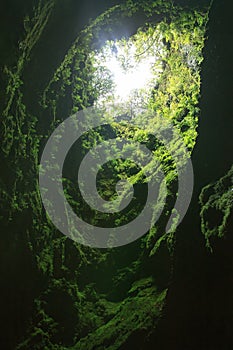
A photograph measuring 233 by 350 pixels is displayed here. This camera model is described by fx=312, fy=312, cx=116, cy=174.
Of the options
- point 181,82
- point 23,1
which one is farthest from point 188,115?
point 23,1

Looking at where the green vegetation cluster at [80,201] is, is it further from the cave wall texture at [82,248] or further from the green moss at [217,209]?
the green moss at [217,209]

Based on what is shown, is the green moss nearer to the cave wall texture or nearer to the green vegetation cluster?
the cave wall texture

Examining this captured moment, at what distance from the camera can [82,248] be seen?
512cm

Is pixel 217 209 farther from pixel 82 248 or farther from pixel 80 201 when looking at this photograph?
pixel 80 201

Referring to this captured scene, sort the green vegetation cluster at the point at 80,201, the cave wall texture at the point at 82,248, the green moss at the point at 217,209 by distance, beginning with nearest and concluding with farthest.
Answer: the green moss at the point at 217,209, the cave wall texture at the point at 82,248, the green vegetation cluster at the point at 80,201

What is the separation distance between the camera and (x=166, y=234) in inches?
170

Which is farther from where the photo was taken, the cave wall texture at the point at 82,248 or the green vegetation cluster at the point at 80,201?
the green vegetation cluster at the point at 80,201

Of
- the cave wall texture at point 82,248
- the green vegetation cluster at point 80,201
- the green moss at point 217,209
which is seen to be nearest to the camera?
the green moss at point 217,209

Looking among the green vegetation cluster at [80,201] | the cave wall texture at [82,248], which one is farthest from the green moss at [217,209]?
the green vegetation cluster at [80,201]

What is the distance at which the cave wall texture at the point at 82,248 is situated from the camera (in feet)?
9.87

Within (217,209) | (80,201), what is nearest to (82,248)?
(80,201)

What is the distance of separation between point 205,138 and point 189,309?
6.28 ft

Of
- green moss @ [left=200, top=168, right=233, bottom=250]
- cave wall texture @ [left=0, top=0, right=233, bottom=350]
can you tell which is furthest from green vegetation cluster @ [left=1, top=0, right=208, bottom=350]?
green moss @ [left=200, top=168, right=233, bottom=250]

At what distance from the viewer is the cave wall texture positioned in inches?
118
